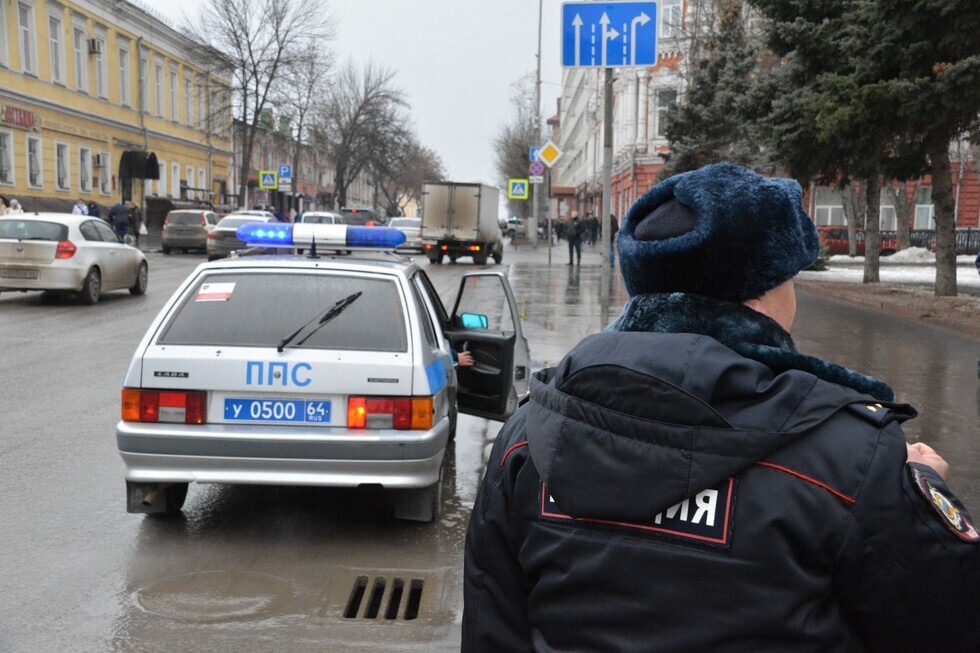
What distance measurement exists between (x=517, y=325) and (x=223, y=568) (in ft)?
8.97

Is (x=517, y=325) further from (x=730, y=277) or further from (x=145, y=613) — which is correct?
(x=730, y=277)

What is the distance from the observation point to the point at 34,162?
38.5 metres

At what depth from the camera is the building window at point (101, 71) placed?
44.5 m

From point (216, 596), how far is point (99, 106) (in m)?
44.9

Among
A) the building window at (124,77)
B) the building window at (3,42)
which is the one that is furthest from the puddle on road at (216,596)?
the building window at (124,77)

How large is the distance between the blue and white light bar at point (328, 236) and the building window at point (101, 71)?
42.3m

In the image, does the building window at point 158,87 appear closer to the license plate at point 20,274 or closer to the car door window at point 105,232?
the car door window at point 105,232

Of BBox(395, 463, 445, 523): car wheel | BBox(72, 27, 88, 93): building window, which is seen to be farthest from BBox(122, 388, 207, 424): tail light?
BBox(72, 27, 88, 93): building window

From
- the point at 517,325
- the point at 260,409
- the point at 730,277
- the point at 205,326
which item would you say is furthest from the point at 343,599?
the point at 730,277

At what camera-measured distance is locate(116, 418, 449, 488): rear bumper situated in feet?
16.5

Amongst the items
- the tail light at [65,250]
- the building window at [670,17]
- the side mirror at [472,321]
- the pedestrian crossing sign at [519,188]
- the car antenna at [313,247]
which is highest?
the building window at [670,17]

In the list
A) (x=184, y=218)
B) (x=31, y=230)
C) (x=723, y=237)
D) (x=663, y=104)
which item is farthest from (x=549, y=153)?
(x=723, y=237)

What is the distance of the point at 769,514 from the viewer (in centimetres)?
137

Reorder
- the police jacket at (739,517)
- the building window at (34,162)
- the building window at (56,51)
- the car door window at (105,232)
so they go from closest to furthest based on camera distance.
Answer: the police jacket at (739,517)
the car door window at (105,232)
the building window at (34,162)
the building window at (56,51)
